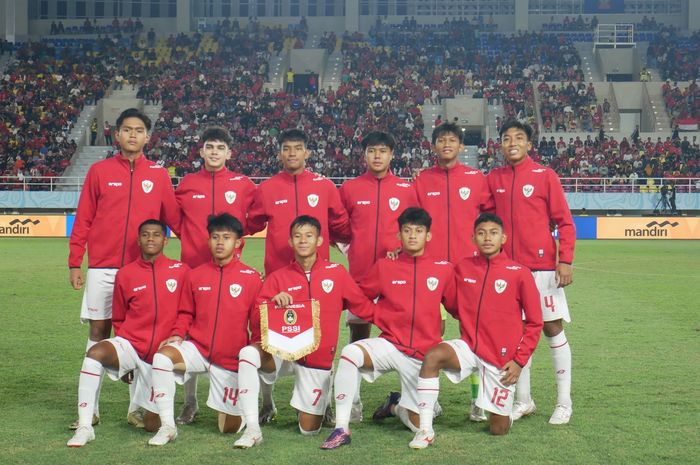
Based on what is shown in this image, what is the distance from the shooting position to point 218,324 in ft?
22.0

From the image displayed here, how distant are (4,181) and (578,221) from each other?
20704 mm

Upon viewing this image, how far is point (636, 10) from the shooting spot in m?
50.0

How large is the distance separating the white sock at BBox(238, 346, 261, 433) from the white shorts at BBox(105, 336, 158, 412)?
2.18ft

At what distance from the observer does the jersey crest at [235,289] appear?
22.2 feet

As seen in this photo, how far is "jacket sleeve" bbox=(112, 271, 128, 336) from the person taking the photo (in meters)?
6.88

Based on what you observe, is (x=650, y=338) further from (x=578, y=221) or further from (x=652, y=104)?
(x=652, y=104)

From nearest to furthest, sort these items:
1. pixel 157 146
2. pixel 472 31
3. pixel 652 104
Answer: pixel 157 146 → pixel 652 104 → pixel 472 31

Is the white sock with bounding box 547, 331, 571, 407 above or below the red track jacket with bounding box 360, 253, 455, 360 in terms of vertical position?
below

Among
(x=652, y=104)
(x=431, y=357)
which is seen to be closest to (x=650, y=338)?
(x=431, y=357)

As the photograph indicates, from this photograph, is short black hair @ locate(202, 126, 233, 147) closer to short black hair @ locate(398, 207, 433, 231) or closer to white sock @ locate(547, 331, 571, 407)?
short black hair @ locate(398, 207, 433, 231)

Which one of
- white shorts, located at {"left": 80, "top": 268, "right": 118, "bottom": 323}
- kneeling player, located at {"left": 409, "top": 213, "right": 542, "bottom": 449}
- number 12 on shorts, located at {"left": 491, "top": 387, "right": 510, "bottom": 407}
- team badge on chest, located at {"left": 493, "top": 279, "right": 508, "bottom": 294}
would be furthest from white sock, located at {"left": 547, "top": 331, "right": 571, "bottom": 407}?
white shorts, located at {"left": 80, "top": 268, "right": 118, "bottom": 323}

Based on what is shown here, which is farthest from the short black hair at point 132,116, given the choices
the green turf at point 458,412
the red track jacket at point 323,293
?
the green turf at point 458,412

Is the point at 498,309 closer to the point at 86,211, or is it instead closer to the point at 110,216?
the point at 110,216

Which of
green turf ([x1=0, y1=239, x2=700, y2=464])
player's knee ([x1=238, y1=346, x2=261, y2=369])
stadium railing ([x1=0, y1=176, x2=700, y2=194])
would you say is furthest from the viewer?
stadium railing ([x1=0, y1=176, x2=700, y2=194])
